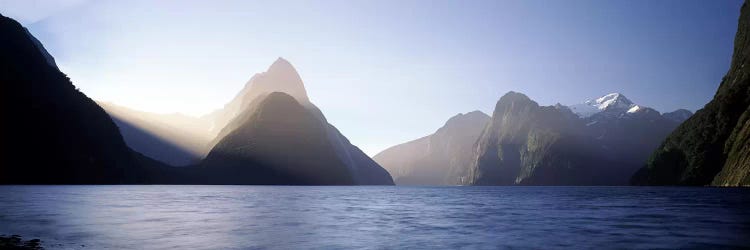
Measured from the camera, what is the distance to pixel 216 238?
2892 cm

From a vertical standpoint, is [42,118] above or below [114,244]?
above

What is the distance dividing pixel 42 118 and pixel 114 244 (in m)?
186

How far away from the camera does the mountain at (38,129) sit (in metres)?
165

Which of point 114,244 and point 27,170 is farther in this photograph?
point 27,170

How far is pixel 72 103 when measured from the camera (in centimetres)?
19962

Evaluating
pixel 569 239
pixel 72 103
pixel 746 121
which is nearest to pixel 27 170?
pixel 72 103

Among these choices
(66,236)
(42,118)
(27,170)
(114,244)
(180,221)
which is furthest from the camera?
(42,118)

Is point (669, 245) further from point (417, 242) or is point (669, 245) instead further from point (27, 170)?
point (27, 170)

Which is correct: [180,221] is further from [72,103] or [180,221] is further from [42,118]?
[72,103]

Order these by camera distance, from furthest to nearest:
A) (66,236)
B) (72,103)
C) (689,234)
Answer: (72,103) → (689,234) → (66,236)

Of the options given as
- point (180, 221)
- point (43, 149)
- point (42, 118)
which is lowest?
point (180, 221)

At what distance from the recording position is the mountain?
541 feet

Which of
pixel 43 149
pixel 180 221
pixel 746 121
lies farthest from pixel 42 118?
pixel 746 121

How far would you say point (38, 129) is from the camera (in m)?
175
